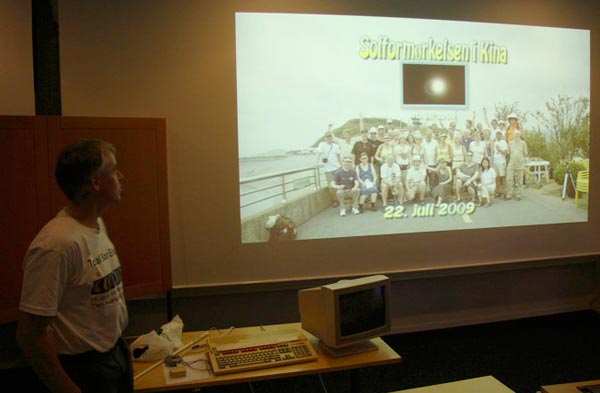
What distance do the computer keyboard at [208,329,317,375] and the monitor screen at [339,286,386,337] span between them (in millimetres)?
203

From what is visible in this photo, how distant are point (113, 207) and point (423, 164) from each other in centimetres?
235

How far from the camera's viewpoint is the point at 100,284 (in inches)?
61.9

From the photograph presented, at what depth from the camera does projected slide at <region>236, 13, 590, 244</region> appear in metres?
3.54

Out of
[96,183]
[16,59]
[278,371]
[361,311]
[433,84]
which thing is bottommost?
[278,371]

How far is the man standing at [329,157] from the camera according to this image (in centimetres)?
365

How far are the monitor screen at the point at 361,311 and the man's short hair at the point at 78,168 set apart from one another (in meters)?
1.17

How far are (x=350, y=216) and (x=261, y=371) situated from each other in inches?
75.3

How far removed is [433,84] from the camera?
382 centimetres

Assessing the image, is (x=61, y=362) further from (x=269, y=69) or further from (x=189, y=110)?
(x=269, y=69)

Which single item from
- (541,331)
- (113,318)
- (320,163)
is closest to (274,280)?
(320,163)

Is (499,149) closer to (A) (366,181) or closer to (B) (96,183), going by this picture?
(A) (366,181)

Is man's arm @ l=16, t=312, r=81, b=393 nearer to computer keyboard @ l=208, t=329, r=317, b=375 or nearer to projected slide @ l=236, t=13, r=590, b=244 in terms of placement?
computer keyboard @ l=208, t=329, r=317, b=375

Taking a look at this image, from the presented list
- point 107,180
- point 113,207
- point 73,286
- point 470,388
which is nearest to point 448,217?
point 470,388

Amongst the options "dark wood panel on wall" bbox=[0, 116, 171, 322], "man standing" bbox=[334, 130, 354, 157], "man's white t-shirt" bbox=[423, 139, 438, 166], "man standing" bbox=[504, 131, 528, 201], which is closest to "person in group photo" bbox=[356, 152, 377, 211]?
"man standing" bbox=[334, 130, 354, 157]
